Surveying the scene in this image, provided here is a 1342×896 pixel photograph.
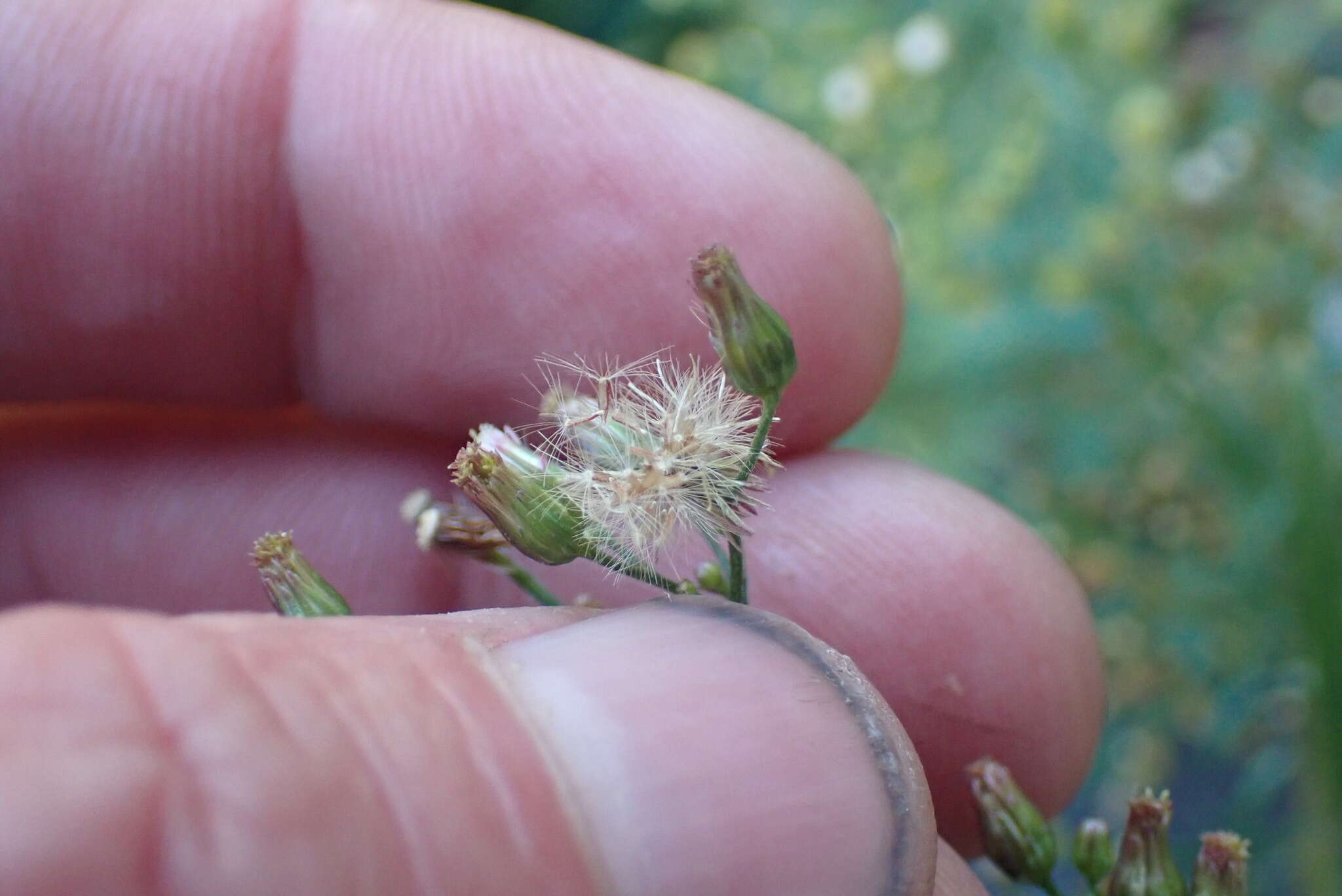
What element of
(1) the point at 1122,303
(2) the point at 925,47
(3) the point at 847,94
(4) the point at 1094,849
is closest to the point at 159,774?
(4) the point at 1094,849

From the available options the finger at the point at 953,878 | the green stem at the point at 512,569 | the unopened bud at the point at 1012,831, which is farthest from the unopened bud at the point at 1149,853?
the green stem at the point at 512,569

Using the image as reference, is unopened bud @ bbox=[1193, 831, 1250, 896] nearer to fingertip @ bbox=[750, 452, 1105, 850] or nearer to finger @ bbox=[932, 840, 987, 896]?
finger @ bbox=[932, 840, 987, 896]

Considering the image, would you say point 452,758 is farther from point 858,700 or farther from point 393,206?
point 393,206

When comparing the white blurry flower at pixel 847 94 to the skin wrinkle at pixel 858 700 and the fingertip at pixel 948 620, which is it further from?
the skin wrinkle at pixel 858 700

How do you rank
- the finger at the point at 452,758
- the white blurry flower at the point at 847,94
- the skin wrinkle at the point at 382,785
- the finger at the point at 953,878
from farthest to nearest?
1. the white blurry flower at the point at 847,94
2. the finger at the point at 953,878
3. the skin wrinkle at the point at 382,785
4. the finger at the point at 452,758

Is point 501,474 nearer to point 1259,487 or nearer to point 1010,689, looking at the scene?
point 1010,689

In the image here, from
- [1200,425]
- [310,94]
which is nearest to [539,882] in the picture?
[310,94]

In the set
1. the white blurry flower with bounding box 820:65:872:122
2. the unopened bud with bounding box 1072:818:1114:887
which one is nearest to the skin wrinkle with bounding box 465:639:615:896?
the unopened bud with bounding box 1072:818:1114:887
